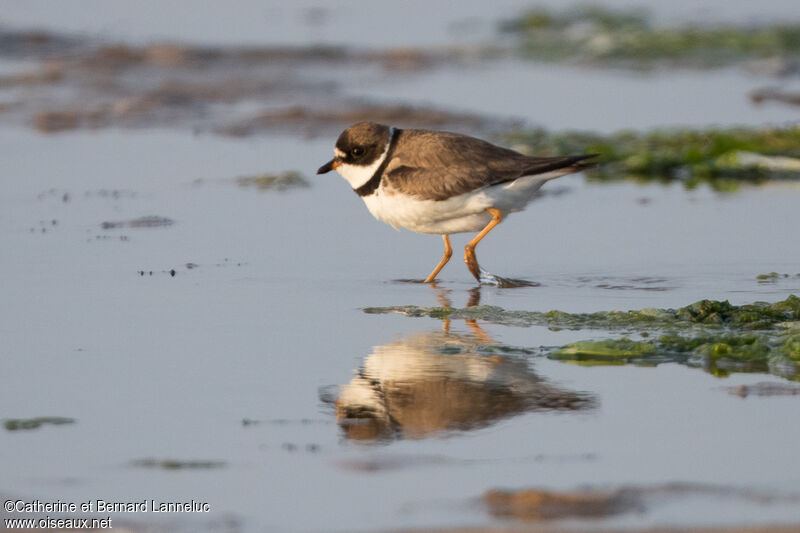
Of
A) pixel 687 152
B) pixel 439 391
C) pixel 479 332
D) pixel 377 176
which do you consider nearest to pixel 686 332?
pixel 479 332

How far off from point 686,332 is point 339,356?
1.58m

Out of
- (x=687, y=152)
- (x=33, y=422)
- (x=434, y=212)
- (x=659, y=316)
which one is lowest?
(x=33, y=422)

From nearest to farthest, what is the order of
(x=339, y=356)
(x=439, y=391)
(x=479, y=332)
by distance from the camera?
(x=439, y=391) < (x=339, y=356) < (x=479, y=332)

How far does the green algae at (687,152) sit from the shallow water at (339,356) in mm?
399

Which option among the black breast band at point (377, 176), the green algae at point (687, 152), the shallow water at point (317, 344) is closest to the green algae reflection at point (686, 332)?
the shallow water at point (317, 344)

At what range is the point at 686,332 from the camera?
5848 mm

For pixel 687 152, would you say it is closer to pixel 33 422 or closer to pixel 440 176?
pixel 440 176

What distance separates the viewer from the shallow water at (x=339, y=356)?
4062mm

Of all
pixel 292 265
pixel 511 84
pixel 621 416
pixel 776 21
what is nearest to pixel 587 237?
pixel 292 265

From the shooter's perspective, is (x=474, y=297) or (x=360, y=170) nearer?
(x=474, y=297)

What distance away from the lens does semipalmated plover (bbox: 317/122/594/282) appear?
7.24 m

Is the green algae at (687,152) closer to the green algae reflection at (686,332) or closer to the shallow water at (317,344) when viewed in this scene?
the shallow water at (317,344)

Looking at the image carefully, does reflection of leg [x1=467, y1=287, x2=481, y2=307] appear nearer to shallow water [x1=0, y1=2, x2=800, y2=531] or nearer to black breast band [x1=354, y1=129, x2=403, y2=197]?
shallow water [x1=0, y1=2, x2=800, y2=531]

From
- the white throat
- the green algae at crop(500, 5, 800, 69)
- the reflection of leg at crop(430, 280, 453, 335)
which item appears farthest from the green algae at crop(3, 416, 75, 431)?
the green algae at crop(500, 5, 800, 69)
